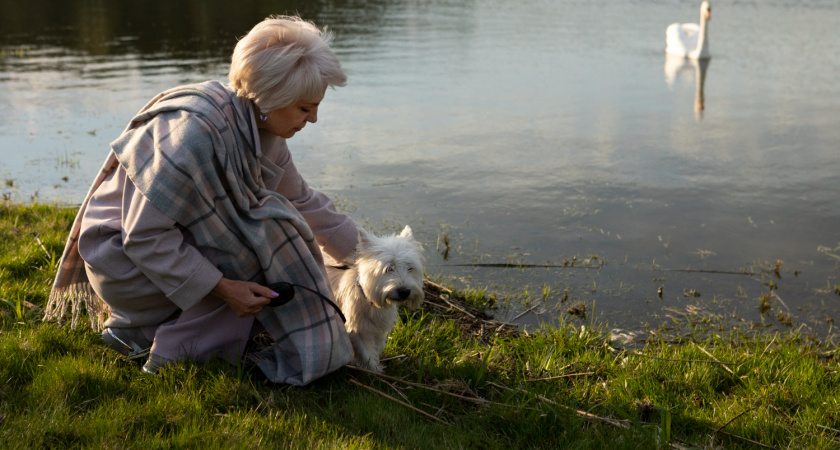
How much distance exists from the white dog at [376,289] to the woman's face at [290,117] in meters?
0.73

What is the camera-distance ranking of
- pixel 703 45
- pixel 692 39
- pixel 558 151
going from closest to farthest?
pixel 558 151, pixel 703 45, pixel 692 39

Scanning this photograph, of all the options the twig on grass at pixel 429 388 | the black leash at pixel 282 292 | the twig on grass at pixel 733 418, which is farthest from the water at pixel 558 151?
the black leash at pixel 282 292

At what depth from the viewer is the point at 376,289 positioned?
3.88 m

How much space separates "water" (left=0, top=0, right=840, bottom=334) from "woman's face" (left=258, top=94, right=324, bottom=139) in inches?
111

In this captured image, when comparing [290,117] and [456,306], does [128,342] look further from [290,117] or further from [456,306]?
[456,306]

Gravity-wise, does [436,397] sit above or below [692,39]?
below

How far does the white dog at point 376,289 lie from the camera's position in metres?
3.87

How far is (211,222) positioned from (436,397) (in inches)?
57.2

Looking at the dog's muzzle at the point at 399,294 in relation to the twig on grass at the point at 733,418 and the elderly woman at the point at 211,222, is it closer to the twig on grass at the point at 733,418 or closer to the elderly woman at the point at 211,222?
the elderly woman at the point at 211,222

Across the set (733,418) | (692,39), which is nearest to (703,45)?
(692,39)

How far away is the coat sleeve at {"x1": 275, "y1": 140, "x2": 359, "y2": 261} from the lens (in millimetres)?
4191

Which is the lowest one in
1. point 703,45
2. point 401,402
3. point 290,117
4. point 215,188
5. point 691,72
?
point 401,402

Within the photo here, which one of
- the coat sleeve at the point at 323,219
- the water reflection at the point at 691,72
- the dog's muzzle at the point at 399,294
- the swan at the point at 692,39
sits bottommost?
the dog's muzzle at the point at 399,294

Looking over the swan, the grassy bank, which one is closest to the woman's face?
the grassy bank
